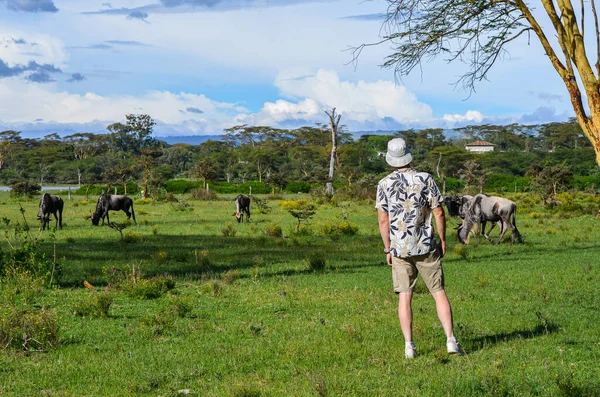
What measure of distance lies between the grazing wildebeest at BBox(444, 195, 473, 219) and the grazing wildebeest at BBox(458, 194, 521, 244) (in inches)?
23.9

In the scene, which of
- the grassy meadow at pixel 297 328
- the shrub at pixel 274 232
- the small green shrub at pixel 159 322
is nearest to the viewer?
the grassy meadow at pixel 297 328

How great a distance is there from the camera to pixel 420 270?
253 inches

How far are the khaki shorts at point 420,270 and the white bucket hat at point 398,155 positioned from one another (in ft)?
2.79

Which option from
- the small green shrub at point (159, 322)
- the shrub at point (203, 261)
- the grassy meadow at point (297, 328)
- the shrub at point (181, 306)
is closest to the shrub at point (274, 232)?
the grassy meadow at point (297, 328)

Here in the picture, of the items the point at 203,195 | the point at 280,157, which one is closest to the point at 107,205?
the point at 203,195

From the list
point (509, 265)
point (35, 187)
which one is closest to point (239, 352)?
point (509, 265)

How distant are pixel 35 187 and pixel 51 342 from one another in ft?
177

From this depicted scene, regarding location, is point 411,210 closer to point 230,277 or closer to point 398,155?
point 398,155

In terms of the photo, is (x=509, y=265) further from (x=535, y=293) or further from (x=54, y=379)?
(x=54, y=379)

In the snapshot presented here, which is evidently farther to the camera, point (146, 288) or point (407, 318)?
point (146, 288)

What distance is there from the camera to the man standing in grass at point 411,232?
635cm

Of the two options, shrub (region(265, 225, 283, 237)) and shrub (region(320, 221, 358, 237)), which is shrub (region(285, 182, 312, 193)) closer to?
shrub (region(320, 221, 358, 237))

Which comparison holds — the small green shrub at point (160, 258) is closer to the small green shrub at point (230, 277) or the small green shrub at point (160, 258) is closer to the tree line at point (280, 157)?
the small green shrub at point (230, 277)

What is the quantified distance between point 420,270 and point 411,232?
1.24 ft
